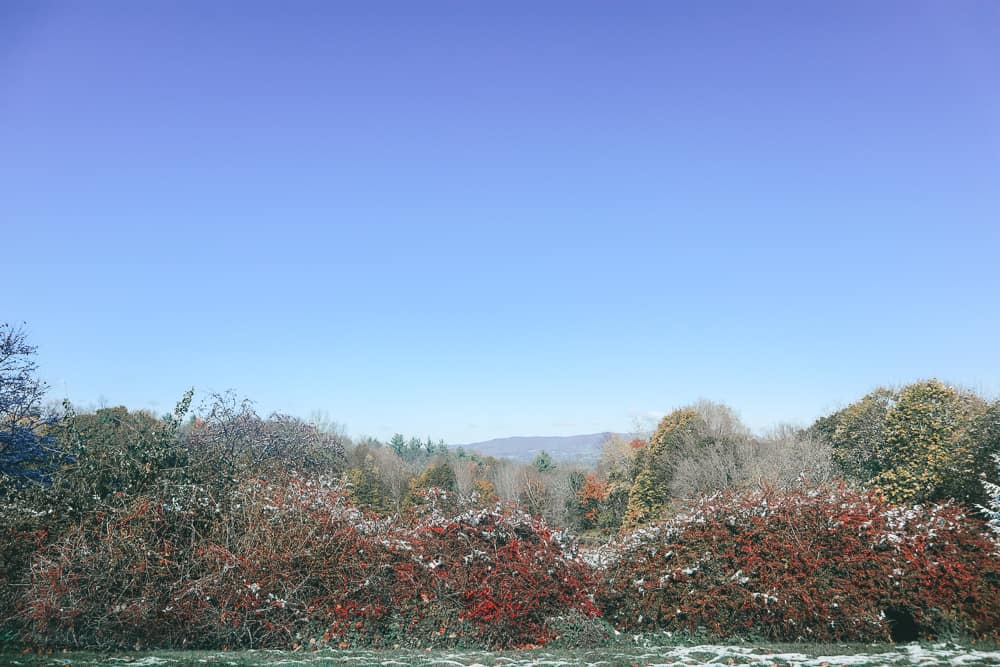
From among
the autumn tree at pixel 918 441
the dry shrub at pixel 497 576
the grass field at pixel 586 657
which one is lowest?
the grass field at pixel 586 657

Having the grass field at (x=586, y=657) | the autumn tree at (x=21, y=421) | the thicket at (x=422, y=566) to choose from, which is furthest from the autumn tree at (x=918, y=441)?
the autumn tree at (x=21, y=421)

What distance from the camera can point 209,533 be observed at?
867 centimetres

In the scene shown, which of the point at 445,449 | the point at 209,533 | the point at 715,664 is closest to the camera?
the point at 715,664

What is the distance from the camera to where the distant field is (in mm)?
6258

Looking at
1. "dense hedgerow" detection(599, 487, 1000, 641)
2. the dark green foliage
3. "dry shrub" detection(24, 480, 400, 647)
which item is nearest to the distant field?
"dry shrub" detection(24, 480, 400, 647)

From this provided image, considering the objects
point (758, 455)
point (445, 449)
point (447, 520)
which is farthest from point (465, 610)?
point (445, 449)

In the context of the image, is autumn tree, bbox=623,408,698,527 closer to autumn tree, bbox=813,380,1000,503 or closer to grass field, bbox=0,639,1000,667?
autumn tree, bbox=813,380,1000,503

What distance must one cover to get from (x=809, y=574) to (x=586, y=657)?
12.1ft

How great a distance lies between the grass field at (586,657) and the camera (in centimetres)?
626

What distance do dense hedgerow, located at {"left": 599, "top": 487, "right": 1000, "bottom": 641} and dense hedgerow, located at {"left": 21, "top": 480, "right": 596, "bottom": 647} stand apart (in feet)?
3.68

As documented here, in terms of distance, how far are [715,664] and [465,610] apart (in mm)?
3237

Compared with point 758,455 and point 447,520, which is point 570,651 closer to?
point 447,520

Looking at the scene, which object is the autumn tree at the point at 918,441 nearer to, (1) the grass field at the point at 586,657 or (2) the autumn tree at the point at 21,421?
(1) the grass field at the point at 586,657

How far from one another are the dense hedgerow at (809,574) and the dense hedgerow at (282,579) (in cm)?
112
